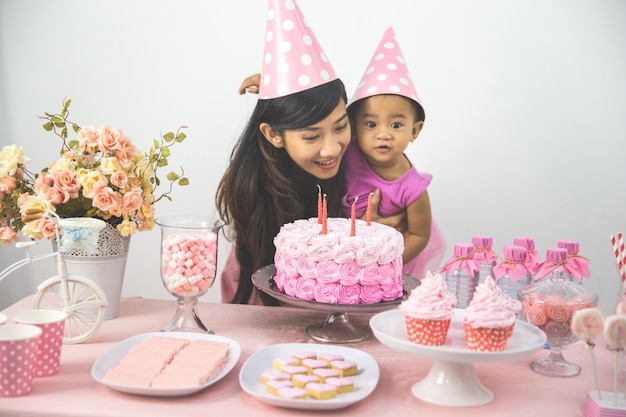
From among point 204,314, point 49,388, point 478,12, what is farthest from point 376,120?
Answer: point 49,388

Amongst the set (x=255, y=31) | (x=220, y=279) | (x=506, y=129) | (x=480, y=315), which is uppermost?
(x=255, y=31)

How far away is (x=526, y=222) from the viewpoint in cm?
227

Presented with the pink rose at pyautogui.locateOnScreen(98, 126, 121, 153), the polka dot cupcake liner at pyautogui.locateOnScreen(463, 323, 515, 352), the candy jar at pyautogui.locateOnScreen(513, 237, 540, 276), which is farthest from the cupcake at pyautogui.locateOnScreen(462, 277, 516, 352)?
the pink rose at pyautogui.locateOnScreen(98, 126, 121, 153)

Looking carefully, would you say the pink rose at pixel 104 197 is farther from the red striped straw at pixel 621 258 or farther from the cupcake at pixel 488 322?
the red striped straw at pixel 621 258

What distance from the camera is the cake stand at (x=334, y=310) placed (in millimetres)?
1550

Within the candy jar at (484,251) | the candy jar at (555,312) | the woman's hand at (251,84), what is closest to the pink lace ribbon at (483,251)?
the candy jar at (484,251)

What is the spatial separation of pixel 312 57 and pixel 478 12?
0.67 meters

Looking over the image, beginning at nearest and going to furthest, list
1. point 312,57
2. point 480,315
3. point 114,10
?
point 480,315 < point 312,57 < point 114,10

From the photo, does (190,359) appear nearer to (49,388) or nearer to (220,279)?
(49,388)

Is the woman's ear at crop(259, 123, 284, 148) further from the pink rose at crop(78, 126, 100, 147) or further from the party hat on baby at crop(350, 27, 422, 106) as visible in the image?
the pink rose at crop(78, 126, 100, 147)

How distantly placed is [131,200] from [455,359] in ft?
2.96

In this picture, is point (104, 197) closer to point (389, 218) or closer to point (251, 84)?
point (251, 84)

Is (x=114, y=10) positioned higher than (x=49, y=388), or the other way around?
(x=114, y=10)

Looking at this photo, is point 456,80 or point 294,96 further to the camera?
point 456,80
